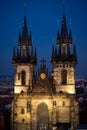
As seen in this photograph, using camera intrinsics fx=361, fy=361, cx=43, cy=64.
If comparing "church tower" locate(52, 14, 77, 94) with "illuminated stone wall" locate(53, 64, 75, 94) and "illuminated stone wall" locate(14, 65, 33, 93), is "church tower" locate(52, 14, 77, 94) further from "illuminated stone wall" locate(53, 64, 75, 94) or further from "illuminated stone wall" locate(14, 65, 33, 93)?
"illuminated stone wall" locate(14, 65, 33, 93)

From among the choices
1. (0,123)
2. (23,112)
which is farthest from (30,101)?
(0,123)

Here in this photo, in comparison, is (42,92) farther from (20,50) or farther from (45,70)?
(20,50)

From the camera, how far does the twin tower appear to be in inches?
2115

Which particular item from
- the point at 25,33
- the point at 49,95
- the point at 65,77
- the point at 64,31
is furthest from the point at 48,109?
the point at 25,33

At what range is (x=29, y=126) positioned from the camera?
54.4 m

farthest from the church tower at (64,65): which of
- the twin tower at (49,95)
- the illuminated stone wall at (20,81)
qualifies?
the illuminated stone wall at (20,81)

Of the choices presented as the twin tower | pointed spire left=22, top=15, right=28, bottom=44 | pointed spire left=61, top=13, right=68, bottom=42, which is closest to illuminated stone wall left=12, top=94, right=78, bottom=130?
the twin tower

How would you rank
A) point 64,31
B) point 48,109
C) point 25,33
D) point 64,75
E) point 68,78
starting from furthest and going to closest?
point 25,33 < point 64,31 < point 64,75 < point 68,78 < point 48,109

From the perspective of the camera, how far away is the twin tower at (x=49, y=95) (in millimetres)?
53719

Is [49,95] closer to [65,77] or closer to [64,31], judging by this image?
[65,77]

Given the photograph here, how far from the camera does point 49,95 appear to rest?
5425cm

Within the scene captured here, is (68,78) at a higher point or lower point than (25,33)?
lower

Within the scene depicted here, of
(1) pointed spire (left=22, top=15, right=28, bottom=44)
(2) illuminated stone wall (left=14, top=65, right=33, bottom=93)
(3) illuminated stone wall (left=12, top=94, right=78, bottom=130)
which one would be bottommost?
(3) illuminated stone wall (left=12, top=94, right=78, bottom=130)

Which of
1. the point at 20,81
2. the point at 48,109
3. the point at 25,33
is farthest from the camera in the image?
the point at 25,33
